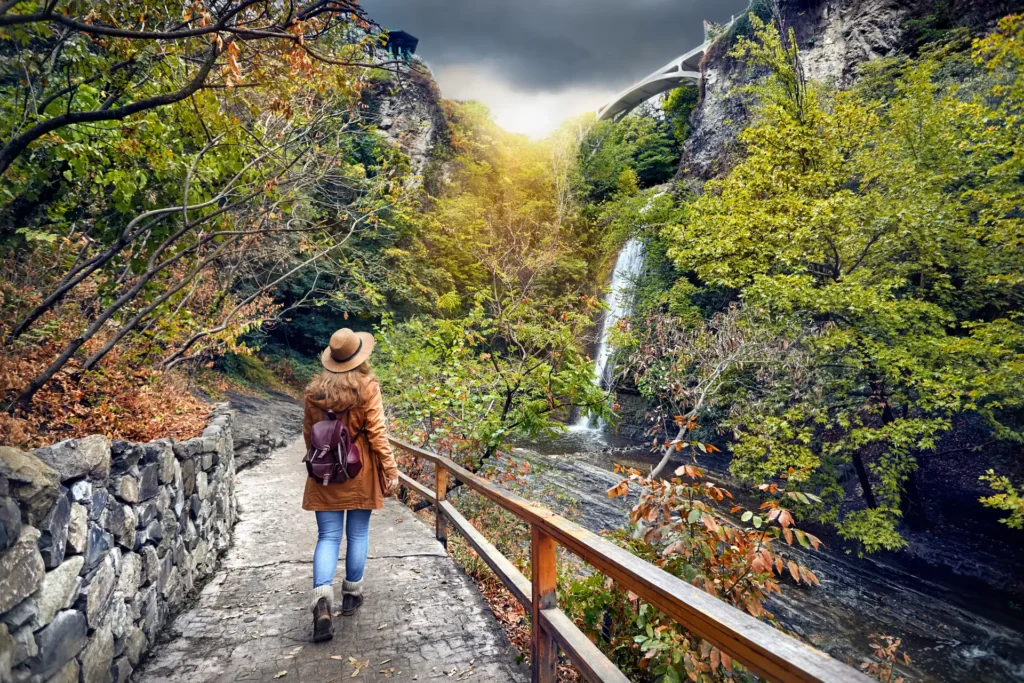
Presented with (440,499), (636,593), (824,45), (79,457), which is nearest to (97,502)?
(79,457)

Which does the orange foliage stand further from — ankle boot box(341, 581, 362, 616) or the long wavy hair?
ankle boot box(341, 581, 362, 616)

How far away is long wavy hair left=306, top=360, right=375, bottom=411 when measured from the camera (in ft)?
9.37

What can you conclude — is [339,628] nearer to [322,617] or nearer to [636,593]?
[322,617]

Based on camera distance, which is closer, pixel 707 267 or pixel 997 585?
pixel 997 585

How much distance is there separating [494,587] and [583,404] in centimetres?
245

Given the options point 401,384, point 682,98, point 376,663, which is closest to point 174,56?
point 376,663

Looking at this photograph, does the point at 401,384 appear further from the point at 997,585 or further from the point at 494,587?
the point at 997,585

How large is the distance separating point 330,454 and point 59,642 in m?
1.29

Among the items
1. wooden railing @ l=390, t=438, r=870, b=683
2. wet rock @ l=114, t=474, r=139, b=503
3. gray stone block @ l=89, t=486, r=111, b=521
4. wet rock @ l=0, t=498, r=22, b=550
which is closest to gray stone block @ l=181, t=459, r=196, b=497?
wet rock @ l=114, t=474, r=139, b=503

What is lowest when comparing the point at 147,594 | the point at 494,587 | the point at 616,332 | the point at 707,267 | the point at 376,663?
the point at 494,587

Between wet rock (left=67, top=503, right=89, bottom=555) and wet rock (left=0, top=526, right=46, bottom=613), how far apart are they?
25cm

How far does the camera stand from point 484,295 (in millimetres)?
6305

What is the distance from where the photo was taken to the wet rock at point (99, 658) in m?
2.04

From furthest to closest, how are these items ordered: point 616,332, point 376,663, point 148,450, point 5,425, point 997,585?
point 997,585, point 616,332, point 148,450, point 5,425, point 376,663
